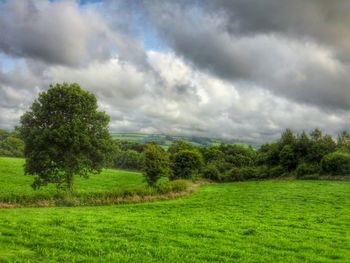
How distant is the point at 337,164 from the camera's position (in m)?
72.3

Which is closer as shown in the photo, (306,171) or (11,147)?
(306,171)

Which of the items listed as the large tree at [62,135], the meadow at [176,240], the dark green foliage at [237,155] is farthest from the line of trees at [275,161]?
the meadow at [176,240]

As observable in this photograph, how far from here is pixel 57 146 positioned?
120ft

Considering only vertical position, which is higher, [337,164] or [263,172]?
[337,164]

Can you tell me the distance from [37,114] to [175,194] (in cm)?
2154

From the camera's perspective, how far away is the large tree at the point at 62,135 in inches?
1411

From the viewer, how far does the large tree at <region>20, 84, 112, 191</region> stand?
35.8 metres

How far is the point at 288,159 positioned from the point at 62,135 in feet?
256

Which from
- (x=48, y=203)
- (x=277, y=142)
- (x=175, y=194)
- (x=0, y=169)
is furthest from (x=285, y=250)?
(x=277, y=142)

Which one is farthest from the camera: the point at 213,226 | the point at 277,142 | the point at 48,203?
the point at 277,142

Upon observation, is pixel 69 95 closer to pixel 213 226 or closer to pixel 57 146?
pixel 57 146

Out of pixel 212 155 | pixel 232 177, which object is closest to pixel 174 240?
pixel 232 177

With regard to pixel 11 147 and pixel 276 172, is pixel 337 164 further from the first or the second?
pixel 11 147

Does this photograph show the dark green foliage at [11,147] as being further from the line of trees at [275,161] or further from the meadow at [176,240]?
the meadow at [176,240]
